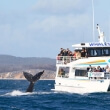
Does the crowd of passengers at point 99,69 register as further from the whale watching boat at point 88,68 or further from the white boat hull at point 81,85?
the white boat hull at point 81,85

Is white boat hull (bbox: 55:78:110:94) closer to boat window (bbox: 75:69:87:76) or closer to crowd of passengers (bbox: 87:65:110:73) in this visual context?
boat window (bbox: 75:69:87:76)

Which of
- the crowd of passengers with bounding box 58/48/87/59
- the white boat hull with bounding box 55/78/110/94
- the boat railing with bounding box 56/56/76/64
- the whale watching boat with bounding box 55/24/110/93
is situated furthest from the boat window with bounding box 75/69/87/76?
the crowd of passengers with bounding box 58/48/87/59

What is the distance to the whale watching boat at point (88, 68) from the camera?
6438 cm

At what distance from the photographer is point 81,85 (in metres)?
65.9

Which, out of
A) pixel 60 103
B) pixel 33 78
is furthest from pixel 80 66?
pixel 60 103

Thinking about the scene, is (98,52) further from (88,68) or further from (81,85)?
(81,85)

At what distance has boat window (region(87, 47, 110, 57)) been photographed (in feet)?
220

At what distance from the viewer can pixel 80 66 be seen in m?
67.0

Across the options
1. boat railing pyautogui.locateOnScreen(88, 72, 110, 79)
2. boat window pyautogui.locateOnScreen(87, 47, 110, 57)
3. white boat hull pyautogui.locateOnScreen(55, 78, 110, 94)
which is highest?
boat window pyautogui.locateOnScreen(87, 47, 110, 57)

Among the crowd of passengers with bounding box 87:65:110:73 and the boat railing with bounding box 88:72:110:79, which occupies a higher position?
the crowd of passengers with bounding box 87:65:110:73

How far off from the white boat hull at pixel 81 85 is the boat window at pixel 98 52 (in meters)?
3.29

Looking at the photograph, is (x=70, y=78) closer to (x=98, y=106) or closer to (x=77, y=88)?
(x=77, y=88)

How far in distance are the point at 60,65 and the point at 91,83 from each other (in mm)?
5879

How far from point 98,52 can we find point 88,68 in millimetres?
2161
